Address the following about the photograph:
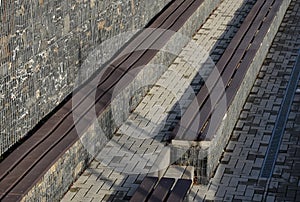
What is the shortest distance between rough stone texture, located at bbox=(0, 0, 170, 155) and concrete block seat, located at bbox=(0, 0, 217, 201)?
0.58ft

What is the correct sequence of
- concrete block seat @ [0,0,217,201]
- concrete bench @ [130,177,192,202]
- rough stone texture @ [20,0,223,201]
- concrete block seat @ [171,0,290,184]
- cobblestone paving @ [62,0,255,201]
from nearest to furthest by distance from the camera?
concrete block seat @ [0,0,217,201] → concrete bench @ [130,177,192,202] → rough stone texture @ [20,0,223,201] → cobblestone paving @ [62,0,255,201] → concrete block seat @ [171,0,290,184]

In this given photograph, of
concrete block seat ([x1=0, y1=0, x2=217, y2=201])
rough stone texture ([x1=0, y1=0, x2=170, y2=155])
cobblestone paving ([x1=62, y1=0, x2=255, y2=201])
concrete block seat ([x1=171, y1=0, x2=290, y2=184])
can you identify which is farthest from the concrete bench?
rough stone texture ([x1=0, y1=0, x2=170, y2=155])

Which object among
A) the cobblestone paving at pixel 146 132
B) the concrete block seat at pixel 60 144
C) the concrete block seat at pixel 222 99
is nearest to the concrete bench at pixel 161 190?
the cobblestone paving at pixel 146 132

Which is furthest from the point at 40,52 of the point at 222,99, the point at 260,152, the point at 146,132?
the point at 260,152

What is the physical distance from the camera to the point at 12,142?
821cm

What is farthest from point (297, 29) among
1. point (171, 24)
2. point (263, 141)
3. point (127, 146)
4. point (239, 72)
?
point (127, 146)

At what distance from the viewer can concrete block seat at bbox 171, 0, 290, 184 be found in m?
8.72

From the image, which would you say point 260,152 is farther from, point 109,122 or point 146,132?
point 109,122

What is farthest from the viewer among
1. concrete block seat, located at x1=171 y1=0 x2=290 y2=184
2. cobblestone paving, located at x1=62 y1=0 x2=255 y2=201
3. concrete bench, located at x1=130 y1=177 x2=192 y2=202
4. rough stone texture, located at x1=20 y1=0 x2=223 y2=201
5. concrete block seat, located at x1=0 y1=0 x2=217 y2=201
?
concrete block seat, located at x1=171 y1=0 x2=290 y2=184

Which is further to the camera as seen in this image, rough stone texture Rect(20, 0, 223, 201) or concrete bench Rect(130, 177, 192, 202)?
rough stone texture Rect(20, 0, 223, 201)

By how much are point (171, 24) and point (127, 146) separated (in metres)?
3.40

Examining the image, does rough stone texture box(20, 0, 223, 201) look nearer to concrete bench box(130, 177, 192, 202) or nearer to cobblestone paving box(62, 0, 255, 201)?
cobblestone paving box(62, 0, 255, 201)

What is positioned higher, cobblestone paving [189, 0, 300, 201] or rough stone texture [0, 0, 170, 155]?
rough stone texture [0, 0, 170, 155]

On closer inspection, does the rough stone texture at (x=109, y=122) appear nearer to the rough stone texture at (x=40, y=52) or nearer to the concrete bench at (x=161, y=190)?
the concrete bench at (x=161, y=190)
